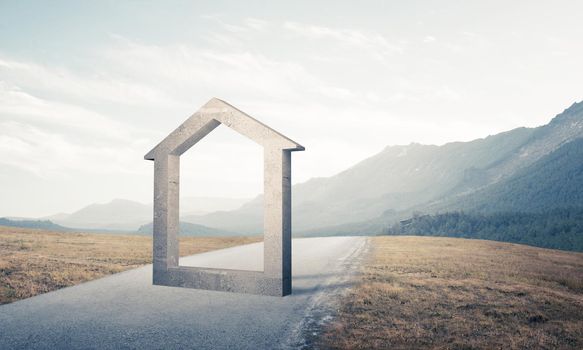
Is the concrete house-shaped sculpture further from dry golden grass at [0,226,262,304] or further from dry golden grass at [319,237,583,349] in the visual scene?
dry golden grass at [0,226,262,304]

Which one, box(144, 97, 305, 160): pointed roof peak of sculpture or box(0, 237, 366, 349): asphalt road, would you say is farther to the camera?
box(144, 97, 305, 160): pointed roof peak of sculpture

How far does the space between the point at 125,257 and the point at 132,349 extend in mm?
15011

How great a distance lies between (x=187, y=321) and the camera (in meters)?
9.97

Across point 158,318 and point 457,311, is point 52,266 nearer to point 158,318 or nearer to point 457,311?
point 158,318

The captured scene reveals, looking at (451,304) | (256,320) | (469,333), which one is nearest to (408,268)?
(451,304)

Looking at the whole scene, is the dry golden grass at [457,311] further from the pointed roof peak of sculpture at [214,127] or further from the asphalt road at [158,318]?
the pointed roof peak of sculpture at [214,127]

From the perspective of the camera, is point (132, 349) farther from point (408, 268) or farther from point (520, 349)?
point (408, 268)

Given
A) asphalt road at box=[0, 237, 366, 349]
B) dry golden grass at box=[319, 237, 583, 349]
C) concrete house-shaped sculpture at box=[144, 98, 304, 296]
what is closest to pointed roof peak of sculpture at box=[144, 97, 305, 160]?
concrete house-shaped sculpture at box=[144, 98, 304, 296]

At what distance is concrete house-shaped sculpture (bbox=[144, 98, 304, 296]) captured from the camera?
13039mm

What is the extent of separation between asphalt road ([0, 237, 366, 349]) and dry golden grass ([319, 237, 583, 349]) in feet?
3.19

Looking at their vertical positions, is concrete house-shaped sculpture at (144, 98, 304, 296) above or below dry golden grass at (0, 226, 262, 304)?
above

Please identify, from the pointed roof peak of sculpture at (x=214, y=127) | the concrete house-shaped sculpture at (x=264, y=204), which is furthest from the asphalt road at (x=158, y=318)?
the pointed roof peak of sculpture at (x=214, y=127)

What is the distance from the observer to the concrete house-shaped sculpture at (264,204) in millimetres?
13039

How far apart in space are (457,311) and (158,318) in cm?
769
